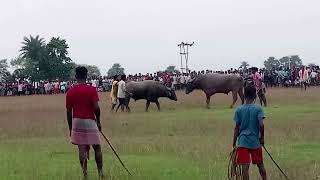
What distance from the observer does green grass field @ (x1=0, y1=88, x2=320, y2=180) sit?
10852 mm

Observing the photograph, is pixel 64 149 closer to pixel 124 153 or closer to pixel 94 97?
pixel 124 153

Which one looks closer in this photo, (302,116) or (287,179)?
(287,179)

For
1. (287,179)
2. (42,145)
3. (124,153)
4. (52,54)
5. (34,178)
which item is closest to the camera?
(287,179)

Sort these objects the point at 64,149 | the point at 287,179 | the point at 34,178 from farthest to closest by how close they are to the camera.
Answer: the point at 64,149, the point at 34,178, the point at 287,179

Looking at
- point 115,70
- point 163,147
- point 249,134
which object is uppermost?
point 115,70

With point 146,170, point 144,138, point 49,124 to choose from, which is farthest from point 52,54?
point 146,170

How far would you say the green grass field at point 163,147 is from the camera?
1085cm

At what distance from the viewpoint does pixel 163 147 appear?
1408cm

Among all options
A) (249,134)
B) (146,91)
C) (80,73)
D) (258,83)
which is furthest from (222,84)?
(249,134)

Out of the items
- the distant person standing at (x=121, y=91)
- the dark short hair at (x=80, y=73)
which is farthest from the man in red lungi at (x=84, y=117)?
the distant person standing at (x=121, y=91)

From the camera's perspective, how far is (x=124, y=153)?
13.6 m

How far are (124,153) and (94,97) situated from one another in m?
Result: 3.52

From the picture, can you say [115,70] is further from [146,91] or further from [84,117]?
[84,117]

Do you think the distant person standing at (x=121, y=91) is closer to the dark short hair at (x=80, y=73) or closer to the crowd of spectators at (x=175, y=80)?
the crowd of spectators at (x=175, y=80)
